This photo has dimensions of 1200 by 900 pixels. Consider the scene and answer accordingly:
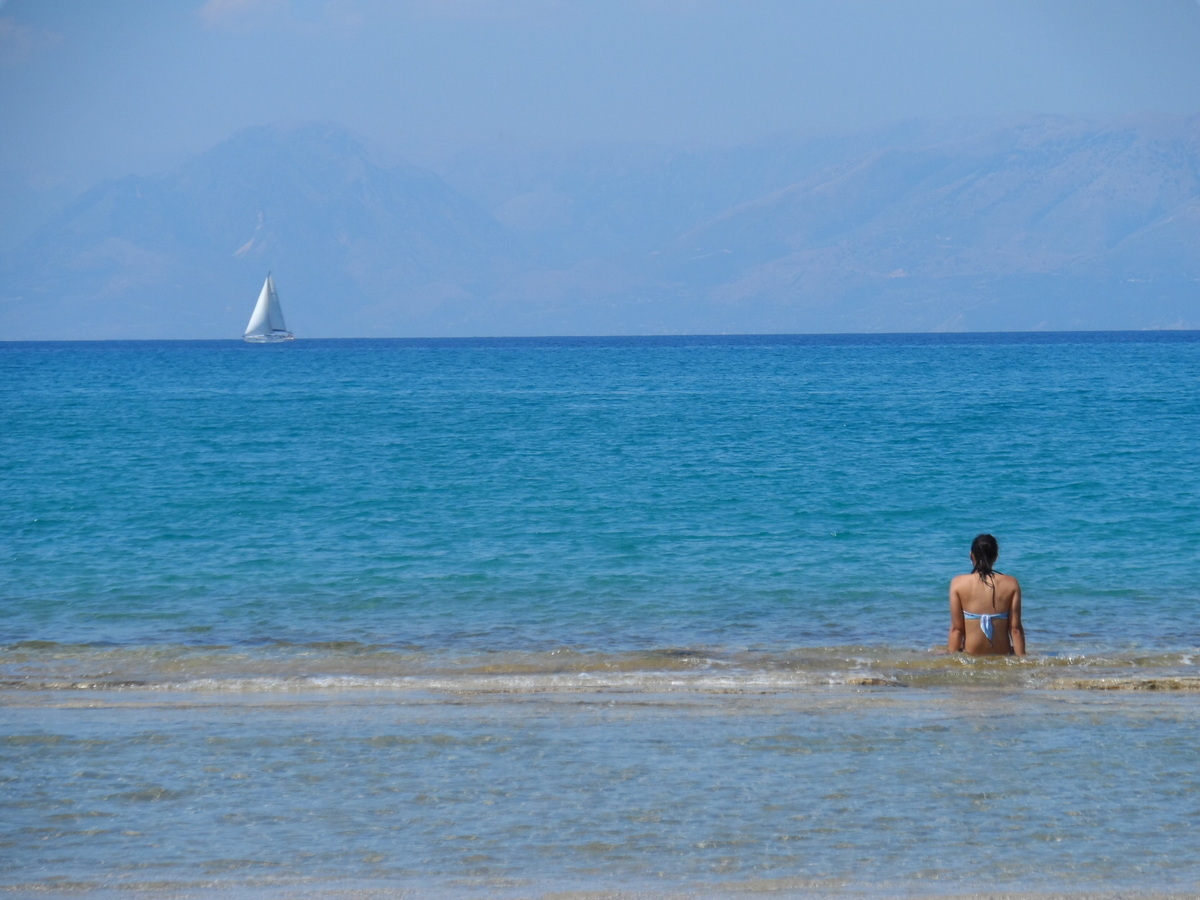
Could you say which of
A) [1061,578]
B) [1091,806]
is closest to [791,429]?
[1061,578]

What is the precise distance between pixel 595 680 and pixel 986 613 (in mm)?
3894

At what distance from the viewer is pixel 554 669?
14.1 meters

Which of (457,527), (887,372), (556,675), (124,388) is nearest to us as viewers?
(556,675)

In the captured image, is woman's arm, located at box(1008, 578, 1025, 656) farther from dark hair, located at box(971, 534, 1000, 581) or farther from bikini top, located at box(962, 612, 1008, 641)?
dark hair, located at box(971, 534, 1000, 581)

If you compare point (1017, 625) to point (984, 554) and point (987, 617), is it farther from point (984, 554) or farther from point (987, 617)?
point (984, 554)

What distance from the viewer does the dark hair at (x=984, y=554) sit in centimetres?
1298

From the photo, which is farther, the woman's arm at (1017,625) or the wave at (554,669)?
the woman's arm at (1017,625)

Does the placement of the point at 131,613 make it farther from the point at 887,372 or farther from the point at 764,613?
the point at 887,372

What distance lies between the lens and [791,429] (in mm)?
47375

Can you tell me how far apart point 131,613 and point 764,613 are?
8.08 m

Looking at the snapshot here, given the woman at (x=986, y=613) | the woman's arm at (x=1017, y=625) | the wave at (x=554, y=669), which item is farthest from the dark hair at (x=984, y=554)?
the wave at (x=554, y=669)

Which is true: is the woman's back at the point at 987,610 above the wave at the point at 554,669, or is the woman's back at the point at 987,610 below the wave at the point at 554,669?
above

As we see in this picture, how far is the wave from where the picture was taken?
1301 cm

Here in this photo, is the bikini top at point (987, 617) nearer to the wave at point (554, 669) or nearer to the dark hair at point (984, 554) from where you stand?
the wave at point (554, 669)
